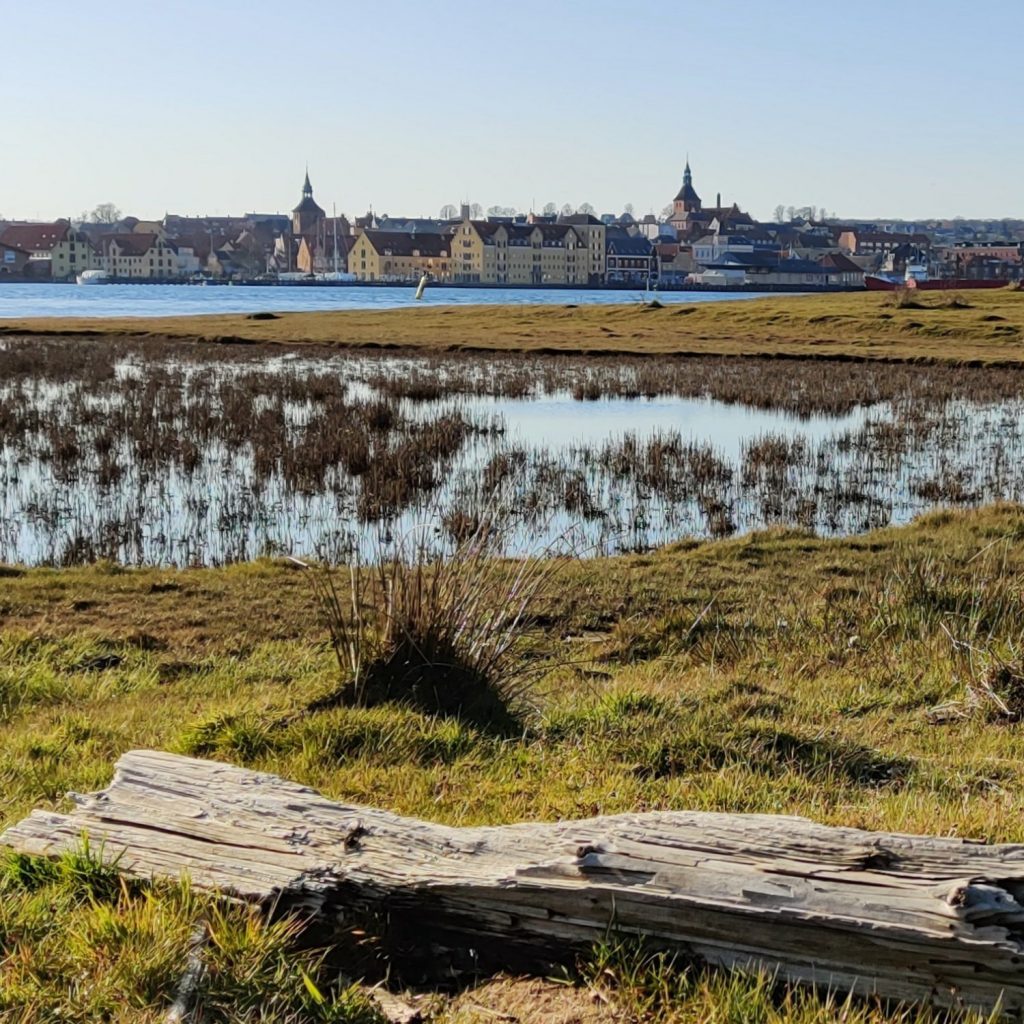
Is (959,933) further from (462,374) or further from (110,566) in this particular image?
(462,374)

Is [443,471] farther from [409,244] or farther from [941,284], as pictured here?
[409,244]

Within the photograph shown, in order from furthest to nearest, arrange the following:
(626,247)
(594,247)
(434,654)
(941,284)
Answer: (626,247)
(594,247)
(941,284)
(434,654)

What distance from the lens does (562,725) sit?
619 cm

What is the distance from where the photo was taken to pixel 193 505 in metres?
15.6

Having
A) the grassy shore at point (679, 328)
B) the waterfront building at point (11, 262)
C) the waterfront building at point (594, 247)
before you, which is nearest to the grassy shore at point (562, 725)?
the grassy shore at point (679, 328)

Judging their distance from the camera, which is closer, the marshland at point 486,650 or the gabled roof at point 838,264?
the marshland at point 486,650

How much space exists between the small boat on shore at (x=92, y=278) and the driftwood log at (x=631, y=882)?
7460 inches

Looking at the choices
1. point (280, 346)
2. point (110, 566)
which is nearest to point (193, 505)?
point (110, 566)

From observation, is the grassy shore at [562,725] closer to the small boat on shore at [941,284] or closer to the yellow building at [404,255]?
the small boat on shore at [941,284]

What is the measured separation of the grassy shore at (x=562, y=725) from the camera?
3336 millimetres

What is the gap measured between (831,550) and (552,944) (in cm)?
939

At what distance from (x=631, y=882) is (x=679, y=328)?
53.3 metres

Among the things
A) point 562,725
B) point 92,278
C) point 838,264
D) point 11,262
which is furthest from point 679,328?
point 11,262

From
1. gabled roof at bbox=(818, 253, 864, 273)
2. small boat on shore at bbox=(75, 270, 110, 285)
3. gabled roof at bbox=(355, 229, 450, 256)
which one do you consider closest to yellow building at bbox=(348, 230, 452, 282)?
gabled roof at bbox=(355, 229, 450, 256)
